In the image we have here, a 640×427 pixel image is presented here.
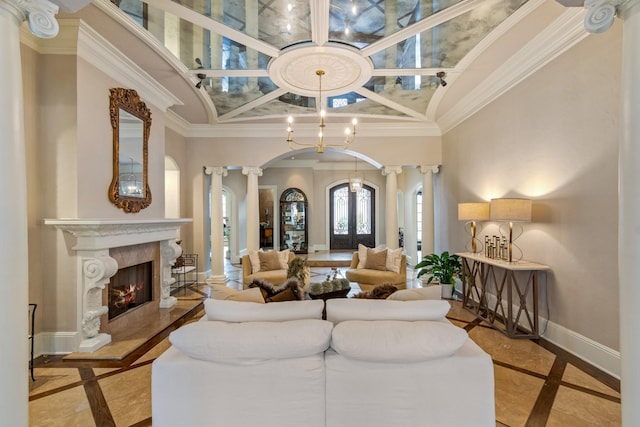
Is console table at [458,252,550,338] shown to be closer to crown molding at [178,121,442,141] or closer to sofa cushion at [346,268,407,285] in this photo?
sofa cushion at [346,268,407,285]

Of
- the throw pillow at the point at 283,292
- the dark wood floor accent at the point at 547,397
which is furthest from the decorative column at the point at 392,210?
the throw pillow at the point at 283,292

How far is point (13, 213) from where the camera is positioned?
1.27 meters

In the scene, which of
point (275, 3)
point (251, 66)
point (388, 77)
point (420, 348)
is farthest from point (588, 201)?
point (251, 66)

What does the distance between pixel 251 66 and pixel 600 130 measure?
3825 mm

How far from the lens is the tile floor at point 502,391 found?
2.10m

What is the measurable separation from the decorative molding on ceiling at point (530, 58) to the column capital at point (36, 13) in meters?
3.85

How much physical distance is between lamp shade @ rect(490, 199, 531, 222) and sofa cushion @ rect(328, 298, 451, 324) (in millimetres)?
1866

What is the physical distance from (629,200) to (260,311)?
1927mm

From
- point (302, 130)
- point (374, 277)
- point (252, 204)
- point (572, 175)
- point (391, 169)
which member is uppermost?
point (302, 130)

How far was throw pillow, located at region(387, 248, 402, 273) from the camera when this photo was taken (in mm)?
5250

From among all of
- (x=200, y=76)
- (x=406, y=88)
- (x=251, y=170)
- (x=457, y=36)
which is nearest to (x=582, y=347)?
(x=457, y=36)

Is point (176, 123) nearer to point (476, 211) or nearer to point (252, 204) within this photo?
point (252, 204)

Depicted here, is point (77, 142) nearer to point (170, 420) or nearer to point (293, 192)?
point (170, 420)

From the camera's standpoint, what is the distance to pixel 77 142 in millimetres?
3084
